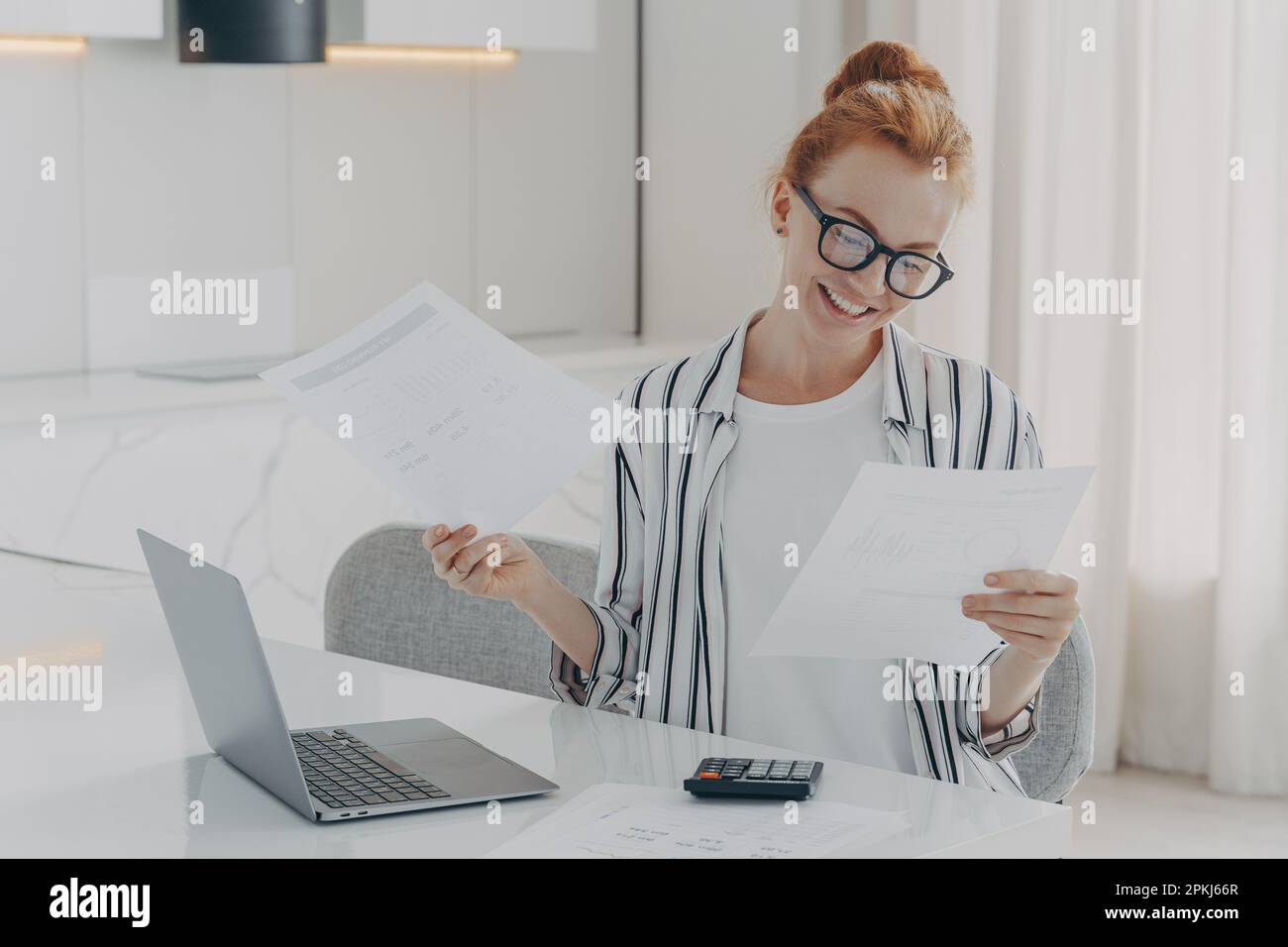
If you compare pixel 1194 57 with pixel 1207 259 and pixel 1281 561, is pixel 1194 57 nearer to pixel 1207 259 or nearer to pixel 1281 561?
pixel 1207 259

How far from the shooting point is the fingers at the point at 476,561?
1438mm

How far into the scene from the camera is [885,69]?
65.6 inches

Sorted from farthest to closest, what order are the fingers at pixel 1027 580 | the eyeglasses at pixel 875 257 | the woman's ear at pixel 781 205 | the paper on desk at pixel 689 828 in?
the woman's ear at pixel 781 205 < the eyeglasses at pixel 875 257 < the fingers at pixel 1027 580 < the paper on desk at pixel 689 828

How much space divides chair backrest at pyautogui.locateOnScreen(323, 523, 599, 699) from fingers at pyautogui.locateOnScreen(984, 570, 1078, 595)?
0.66 m

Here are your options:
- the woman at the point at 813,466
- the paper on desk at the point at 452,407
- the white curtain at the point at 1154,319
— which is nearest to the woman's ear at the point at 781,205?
the woman at the point at 813,466

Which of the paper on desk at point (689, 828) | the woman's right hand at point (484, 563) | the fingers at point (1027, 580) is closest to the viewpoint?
the paper on desk at point (689, 828)

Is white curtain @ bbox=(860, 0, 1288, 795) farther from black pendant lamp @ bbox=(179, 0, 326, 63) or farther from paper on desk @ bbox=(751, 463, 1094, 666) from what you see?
paper on desk @ bbox=(751, 463, 1094, 666)

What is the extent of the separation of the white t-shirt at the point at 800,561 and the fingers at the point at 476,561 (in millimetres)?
280

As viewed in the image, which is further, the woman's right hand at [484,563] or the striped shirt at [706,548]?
the striped shirt at [706,548]

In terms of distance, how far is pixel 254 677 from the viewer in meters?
1.20

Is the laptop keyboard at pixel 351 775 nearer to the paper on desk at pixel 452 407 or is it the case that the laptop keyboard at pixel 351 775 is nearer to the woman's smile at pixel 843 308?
the paper on desk at pixel 452 407

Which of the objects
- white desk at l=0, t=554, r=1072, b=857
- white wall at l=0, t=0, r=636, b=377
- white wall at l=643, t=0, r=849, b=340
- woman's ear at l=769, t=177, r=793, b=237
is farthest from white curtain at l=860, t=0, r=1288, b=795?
white desk at l=0, t=554, r=1072, b=857

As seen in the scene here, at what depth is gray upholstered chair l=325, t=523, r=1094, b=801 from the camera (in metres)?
1.89

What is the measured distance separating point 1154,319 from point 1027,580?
7.42 ft
